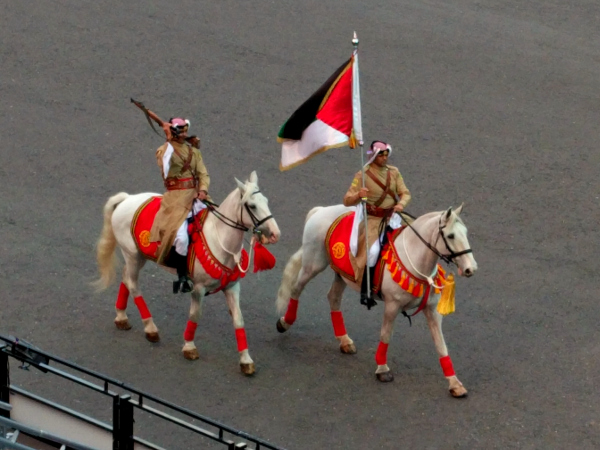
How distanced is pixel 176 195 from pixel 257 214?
1162mm

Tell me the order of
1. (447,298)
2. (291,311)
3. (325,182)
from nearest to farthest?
(447,298)
(291,311)
(325,182)

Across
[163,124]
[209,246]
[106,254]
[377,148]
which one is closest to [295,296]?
[209,246]

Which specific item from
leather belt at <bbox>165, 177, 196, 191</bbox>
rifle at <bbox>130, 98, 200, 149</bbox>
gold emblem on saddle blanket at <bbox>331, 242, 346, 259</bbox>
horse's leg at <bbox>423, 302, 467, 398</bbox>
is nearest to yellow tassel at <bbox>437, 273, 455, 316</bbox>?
horse's leg at <bbox>423, 302, 467, 398</bbox>

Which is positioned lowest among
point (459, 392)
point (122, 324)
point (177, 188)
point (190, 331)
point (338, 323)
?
point (459, 392)

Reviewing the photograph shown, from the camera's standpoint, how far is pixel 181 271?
1277 centimetres

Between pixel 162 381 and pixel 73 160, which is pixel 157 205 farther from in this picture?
pixel 73 160

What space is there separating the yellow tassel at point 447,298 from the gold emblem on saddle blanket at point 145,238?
10.9ft

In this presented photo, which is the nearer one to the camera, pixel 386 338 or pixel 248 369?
pixel 386 338

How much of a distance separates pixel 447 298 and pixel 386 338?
93 cm

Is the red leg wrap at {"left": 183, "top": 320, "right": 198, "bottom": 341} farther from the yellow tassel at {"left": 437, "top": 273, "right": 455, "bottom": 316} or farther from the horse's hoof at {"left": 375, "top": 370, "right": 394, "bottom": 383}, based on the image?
the yellow tassel at {"left": 437, "top": 273, "right": 455, "bottom": 316}

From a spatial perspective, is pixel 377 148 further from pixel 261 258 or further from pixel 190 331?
pixel 190 331

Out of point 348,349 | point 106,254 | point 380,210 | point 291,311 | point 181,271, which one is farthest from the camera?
point 106,254

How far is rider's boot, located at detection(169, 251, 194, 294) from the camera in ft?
41.7

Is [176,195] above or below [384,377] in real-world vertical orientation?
above
